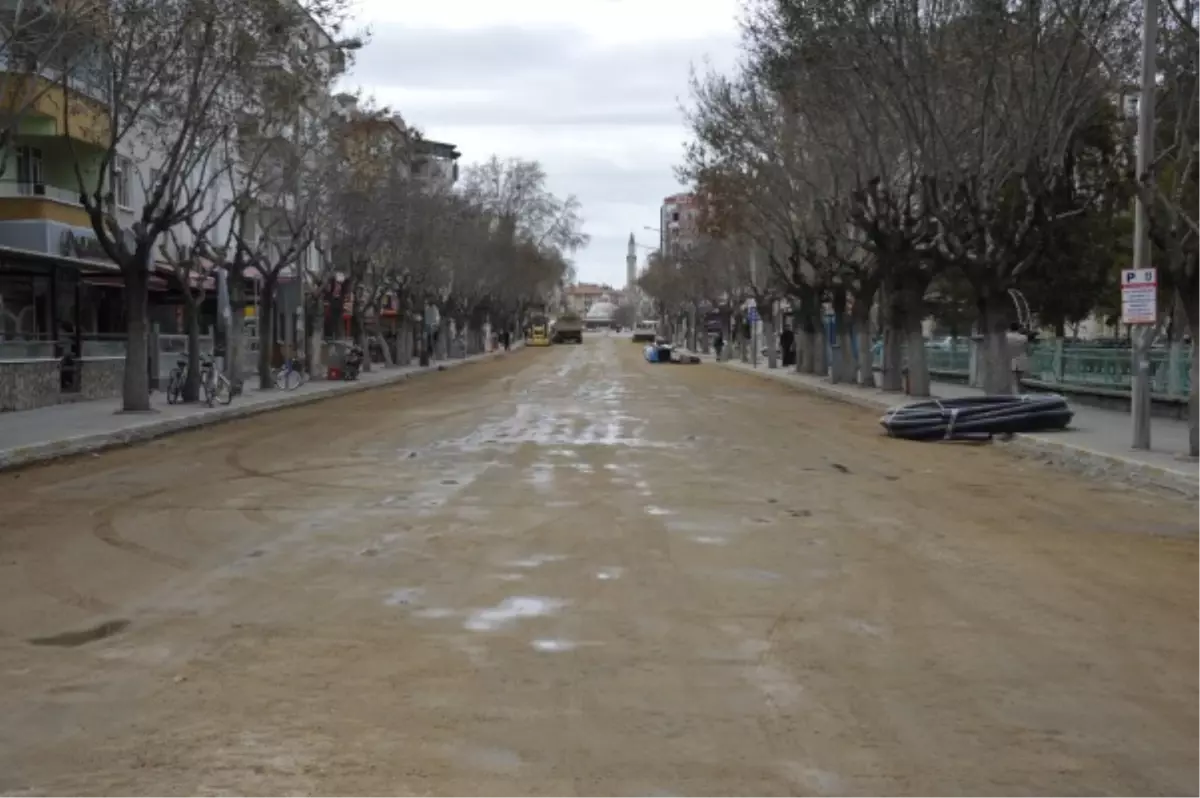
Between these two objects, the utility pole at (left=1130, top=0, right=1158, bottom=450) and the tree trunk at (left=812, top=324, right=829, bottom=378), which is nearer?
the utility pole at (left=1130, top=0, right=1158, bottom=450)

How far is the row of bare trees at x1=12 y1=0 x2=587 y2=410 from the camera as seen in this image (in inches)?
910

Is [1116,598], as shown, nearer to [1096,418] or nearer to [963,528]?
[963,528]

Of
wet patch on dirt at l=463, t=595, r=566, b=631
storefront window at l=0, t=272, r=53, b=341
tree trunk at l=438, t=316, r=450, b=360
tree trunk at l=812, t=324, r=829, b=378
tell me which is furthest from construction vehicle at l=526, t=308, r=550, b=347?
wet patch on dirt at l=463, t=595, r=566, b=631

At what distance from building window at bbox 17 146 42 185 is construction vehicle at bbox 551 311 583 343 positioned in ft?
349

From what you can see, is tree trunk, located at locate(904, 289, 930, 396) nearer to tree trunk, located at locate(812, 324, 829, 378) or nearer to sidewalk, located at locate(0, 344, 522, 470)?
tree trunk, located at locate(812, 324, 829, 378)

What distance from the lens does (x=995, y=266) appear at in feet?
90.2

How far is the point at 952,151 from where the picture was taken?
91.6ft

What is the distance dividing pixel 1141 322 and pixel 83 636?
15134 millimetres

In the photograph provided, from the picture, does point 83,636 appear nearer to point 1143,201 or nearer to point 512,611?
point 512,611

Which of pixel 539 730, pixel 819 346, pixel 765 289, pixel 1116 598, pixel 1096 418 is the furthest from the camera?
pixel 765 289

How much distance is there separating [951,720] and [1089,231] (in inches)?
1750

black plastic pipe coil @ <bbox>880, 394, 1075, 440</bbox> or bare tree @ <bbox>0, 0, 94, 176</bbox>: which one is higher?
bare tree @ <bbox>0, 0, 94, 176</bbox>

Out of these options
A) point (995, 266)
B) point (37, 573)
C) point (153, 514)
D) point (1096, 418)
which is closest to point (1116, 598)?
point (37, 573)

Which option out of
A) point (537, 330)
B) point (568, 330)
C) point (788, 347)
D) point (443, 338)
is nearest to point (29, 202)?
point (788, 347)
